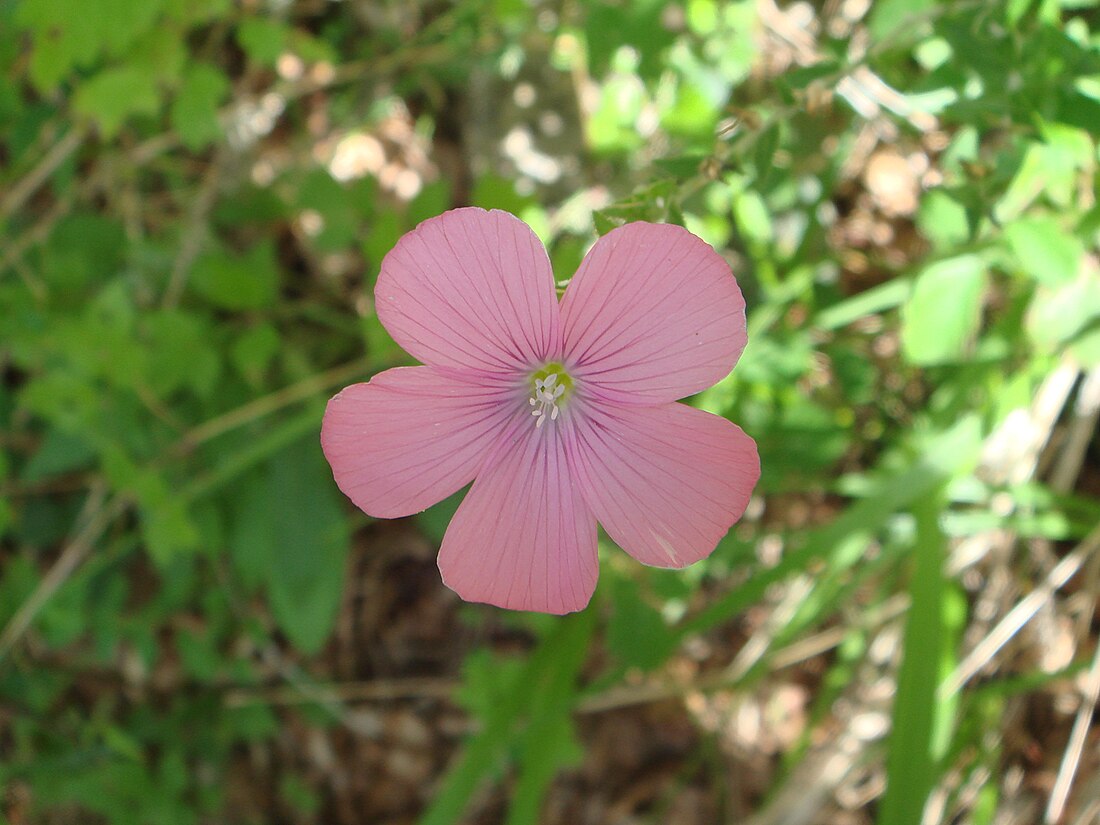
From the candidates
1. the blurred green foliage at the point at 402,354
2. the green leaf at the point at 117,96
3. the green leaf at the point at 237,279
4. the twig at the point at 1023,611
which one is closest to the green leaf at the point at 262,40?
the blurred green foliage at the point at 402,354

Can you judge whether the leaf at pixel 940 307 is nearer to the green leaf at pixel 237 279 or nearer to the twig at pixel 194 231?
the green leaf at pixel 237 279

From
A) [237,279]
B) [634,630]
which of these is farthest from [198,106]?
[634,630]

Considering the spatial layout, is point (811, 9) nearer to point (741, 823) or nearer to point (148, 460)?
point (148, 460)

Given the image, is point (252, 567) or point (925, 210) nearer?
point (925, 210)

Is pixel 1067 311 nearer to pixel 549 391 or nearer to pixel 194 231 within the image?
pixel 549 391

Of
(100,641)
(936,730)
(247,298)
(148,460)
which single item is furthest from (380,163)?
(936,730)
